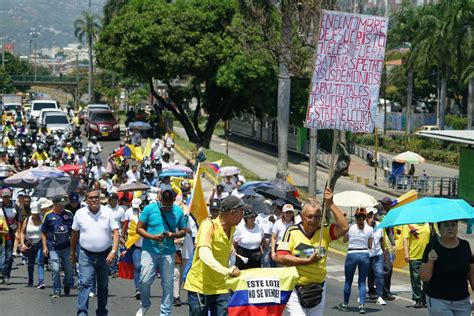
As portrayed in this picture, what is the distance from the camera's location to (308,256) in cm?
894

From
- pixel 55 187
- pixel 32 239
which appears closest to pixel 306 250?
pixel 32 239

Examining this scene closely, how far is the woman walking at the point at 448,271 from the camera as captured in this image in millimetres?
8797

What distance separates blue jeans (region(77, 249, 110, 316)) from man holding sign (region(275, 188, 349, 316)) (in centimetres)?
320

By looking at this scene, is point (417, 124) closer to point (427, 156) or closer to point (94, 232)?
point (427, 156)

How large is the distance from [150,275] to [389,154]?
57.0m

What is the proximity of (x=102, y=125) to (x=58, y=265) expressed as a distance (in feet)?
111

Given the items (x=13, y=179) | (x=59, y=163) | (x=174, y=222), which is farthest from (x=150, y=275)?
(x=59, y=163)

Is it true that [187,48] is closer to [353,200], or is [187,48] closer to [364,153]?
[364,153]

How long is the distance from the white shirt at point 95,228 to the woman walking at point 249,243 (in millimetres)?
2300

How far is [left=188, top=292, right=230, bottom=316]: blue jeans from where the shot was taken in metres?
9.45

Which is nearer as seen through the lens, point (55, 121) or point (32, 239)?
point (32, 239)

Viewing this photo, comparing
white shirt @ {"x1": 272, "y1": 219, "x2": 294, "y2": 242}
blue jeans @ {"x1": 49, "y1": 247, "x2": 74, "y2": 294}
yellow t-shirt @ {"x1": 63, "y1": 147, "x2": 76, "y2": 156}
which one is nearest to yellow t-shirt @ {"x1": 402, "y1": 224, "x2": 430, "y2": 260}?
white shirt @ {"x1": 272, "y1": 219, "x2": 294, "y2": 242}

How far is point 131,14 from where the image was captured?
49594mm

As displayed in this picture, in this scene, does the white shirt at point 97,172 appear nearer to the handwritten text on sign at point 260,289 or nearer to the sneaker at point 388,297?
the sneaker at point 388,297
